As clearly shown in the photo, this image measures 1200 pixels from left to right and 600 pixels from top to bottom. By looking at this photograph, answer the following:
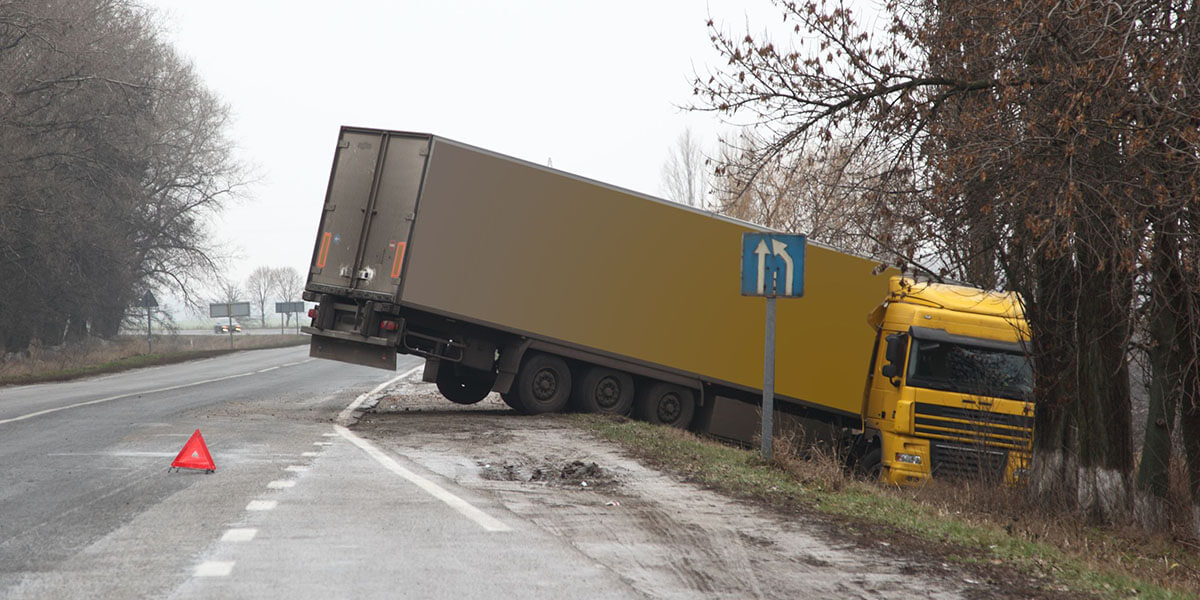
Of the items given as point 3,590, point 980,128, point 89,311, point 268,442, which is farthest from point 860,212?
point 89,311

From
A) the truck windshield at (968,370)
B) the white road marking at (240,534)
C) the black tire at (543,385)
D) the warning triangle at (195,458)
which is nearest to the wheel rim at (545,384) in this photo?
the black tire at (543,385)

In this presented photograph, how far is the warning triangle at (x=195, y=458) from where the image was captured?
33.8ft

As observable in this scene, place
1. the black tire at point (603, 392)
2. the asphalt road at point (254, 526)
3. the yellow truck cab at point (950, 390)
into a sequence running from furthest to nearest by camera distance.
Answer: the black tire at point (603, 392) → the yellow truck cab at point (950, 390) → the asphalt road at point (254, 526)

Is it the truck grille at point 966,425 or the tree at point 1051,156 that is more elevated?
the tree at point 1051,156

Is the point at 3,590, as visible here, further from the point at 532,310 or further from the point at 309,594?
the point at 532,310

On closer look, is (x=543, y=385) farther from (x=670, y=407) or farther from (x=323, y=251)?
(x=323, y=251)

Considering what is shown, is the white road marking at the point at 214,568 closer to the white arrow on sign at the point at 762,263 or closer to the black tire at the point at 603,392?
the white arrow on sign at the point at 762,263

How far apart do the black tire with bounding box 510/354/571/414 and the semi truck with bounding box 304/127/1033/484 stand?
0.03 metres

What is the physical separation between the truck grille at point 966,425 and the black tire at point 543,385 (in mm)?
5343

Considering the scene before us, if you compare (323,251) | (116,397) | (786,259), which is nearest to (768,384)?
(786,259)

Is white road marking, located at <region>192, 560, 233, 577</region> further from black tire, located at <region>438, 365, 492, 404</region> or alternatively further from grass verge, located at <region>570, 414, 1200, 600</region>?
black tire, located at <region>438, 365, 492, 404</region>

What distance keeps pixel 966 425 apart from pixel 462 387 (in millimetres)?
8805

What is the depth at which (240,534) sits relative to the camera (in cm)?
717

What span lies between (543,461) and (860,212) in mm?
4406
